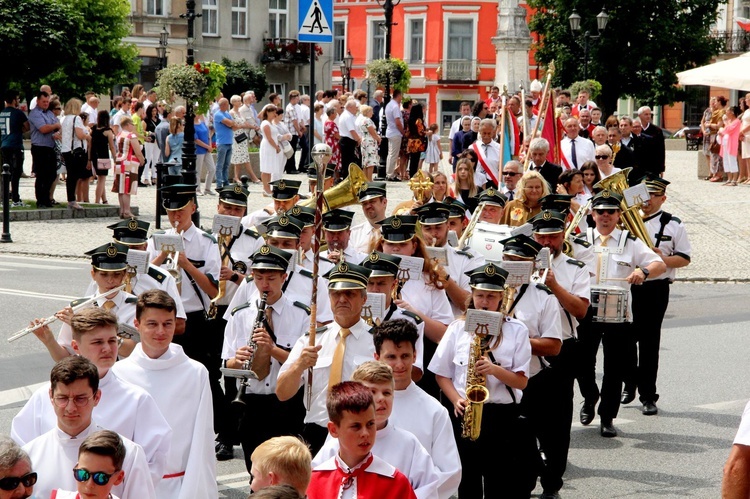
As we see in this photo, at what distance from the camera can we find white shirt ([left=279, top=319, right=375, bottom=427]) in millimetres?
7473

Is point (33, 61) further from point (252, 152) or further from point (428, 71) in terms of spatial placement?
point (428, 71)

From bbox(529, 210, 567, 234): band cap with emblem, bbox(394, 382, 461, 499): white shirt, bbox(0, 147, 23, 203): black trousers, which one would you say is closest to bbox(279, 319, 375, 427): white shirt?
bbox(394, 382, 461, 499): white shirt

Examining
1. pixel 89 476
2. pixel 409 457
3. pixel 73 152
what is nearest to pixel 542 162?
pixel 409 457

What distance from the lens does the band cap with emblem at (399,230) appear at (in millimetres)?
9148

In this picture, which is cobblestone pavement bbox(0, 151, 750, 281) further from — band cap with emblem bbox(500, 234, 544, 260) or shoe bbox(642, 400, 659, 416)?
band cap with emblem bbox(500, 234, 544, 260)

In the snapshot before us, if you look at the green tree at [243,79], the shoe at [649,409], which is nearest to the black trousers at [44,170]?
the shoe at [649,409]

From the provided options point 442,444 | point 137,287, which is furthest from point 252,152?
point 442,444

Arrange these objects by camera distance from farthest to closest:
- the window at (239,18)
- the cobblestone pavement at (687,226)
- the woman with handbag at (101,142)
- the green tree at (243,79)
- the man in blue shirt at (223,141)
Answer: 1. the window at (239,18)
2. the green tree at (243,79)
3. the man in blue shirt at (223,141)
4. the woman with handbag at (101,142)
5. the cobblestone pavement at (687,226)

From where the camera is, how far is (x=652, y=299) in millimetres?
11672

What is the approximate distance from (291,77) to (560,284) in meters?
58.0

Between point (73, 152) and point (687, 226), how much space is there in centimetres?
1160

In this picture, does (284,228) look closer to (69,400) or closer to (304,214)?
(304,214)

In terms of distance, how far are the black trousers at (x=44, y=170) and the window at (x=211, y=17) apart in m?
40.2

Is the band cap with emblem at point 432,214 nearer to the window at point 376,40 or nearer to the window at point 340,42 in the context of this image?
the window at point 376,40
